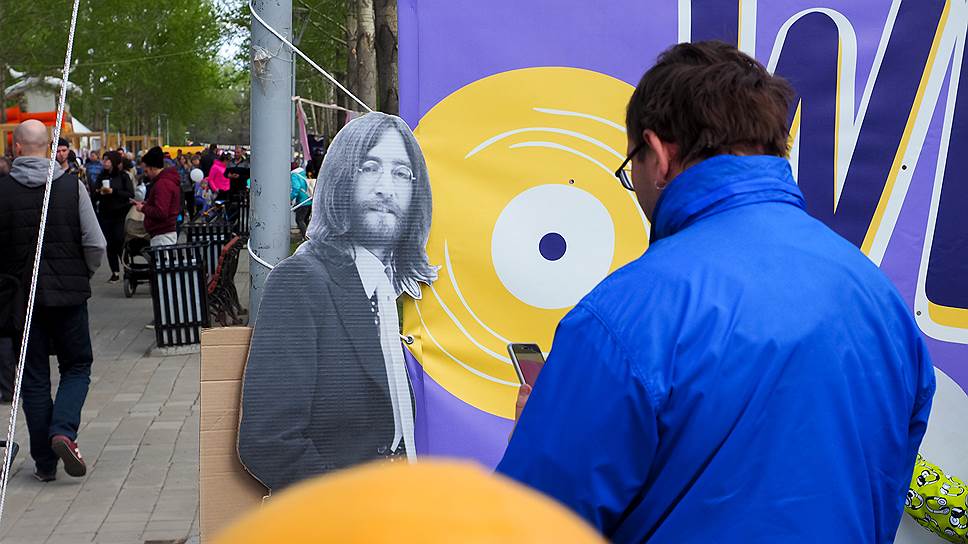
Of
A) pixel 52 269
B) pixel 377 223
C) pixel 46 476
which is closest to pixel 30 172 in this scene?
pixel 52 269

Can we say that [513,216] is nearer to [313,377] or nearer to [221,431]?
[313,377]

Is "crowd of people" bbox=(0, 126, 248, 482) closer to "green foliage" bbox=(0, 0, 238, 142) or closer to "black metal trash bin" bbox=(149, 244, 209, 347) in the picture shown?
"black metal trash bin" bbox=(149, 244, 209, 347)

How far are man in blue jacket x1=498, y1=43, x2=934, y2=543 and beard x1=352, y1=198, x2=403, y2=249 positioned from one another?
1955mm

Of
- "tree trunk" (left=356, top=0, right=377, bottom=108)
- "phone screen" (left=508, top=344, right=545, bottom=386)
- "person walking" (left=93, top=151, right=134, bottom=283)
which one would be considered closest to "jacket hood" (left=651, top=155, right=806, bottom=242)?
"phone screen" (left=508, top=344, right=545, bottom=386)

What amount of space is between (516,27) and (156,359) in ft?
24.6

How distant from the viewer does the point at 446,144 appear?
3.63m

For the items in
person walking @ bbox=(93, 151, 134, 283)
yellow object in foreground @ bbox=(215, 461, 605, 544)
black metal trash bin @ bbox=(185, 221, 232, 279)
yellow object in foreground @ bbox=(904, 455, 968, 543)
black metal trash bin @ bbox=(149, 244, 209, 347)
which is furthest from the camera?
person walking @ bbox=(93, 151, 134, 283)

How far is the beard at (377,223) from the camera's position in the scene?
12.0 feet

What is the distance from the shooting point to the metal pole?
11.9 ft

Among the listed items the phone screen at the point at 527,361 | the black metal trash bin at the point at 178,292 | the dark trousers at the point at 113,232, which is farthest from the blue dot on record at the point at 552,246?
the dark trousers at the point at 113,232

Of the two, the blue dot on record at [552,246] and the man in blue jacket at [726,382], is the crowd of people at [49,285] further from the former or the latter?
the man in blue jacket at [726,382]

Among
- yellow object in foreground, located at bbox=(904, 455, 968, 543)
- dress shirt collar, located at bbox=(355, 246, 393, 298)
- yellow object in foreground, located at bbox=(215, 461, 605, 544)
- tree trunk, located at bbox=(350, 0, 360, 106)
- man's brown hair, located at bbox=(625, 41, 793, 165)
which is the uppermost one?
tree trunk, located at bbox=(350, 0, 360, 106)

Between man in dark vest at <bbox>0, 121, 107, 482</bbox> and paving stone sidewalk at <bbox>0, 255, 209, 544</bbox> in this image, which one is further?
man in dark vest at <bbox>0, 121, 107, 482</bbox>

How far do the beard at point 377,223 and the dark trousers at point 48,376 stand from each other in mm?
3076
